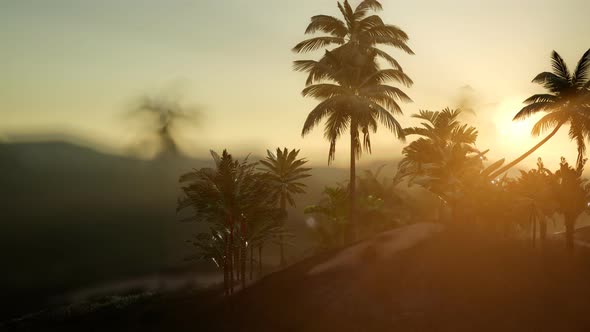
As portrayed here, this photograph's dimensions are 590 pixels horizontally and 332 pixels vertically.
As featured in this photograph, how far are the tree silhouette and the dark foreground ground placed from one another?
29.4 ft

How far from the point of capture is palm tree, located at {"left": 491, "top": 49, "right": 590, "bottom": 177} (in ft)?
114

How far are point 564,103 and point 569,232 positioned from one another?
12036 millimetres

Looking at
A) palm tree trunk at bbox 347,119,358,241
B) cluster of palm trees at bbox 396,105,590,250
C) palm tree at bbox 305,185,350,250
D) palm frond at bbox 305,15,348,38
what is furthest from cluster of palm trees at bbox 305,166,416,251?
palm frond at bbox 305,15,348,38

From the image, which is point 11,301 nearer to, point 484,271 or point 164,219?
point 164,219

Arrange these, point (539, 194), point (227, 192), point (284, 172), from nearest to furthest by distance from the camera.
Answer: point (227, 192)
point (539, 194)
point (284, 172)

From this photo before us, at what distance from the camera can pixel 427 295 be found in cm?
2283

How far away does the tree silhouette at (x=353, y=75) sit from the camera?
3409cm

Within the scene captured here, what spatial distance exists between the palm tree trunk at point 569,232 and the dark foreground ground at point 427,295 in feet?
2.02

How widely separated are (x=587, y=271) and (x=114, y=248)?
106839 mm

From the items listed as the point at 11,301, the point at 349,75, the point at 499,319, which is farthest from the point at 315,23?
the point at 11,301

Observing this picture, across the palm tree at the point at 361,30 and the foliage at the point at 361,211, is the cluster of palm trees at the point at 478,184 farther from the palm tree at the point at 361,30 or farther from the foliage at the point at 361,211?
the foliage at the point at 361,211

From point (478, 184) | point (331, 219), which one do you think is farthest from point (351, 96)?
point (331, 219)

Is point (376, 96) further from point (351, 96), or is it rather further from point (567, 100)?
point (567, 100)

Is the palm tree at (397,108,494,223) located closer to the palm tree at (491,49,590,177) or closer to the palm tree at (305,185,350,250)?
the palm tree at (491,49,590,177)
